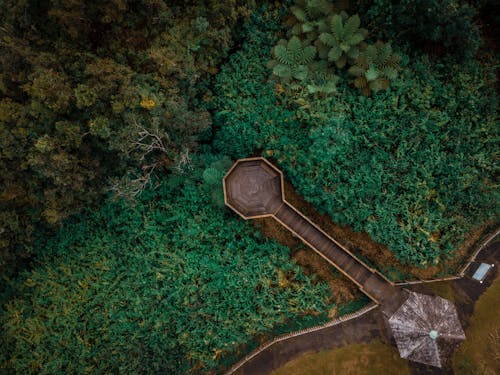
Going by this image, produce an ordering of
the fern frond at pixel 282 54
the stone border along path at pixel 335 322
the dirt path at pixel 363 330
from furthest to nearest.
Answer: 1. the fern frond at pixel 282 54
2. the stone border along path at pixel 335 322
3. the dirt path at pixel 363 330

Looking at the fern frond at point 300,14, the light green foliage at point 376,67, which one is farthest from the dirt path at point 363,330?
the fern frond at point 300,14

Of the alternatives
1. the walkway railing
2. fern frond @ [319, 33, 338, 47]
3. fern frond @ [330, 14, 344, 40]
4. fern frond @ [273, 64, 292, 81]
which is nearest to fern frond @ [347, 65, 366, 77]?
fern frond @ [319, 33, 338, 47]

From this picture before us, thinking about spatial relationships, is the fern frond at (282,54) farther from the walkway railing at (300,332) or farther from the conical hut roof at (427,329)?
the walkway railing at (300,332)

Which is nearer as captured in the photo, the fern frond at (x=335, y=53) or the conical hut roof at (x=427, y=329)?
the conical hut roof at (x=427, y=329)

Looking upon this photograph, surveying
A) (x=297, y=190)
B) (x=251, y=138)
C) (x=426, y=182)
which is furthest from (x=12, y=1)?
(x=426, y=182)

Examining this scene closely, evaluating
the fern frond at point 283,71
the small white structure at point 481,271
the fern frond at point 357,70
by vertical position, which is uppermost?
the fern frond at point 357,70

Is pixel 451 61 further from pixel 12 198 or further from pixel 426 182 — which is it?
pixel 12 198

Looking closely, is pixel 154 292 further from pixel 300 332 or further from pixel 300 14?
pixel 300 14
